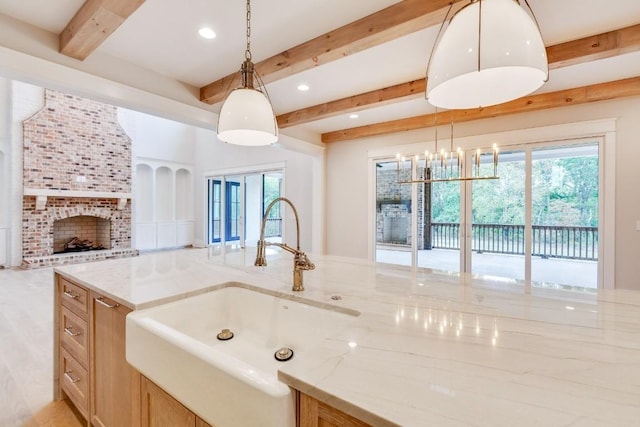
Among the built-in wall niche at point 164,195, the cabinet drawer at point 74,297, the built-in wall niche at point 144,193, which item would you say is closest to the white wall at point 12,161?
the built-in wall niche at point 144,193

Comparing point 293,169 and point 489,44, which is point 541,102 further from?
point 293,169

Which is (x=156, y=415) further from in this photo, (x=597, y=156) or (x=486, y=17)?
(x=597, y=156)

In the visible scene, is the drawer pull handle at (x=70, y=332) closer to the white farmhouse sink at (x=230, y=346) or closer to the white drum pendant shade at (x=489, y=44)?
the white farmhouse sink at (x=230, y=346)

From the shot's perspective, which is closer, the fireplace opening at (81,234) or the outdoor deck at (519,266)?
the outdoor deck at (519,266)

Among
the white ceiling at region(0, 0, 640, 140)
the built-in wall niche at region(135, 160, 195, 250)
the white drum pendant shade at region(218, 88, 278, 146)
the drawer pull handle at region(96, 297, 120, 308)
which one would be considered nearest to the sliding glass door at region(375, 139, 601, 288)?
the white ceiling at region(0, 0, 640, 140)

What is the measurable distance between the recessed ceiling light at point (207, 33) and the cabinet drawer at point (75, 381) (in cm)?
243

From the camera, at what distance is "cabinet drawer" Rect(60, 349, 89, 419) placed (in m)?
1.68

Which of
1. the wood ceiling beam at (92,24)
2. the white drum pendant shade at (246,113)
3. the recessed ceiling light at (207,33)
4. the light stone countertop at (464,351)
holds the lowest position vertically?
the light stone countertop at (464,351)

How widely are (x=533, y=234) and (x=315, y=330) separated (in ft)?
12.4

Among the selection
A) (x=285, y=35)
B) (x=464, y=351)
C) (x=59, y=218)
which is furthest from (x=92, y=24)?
(x=59, y=218)

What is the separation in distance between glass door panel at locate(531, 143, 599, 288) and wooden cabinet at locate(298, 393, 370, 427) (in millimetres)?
4135

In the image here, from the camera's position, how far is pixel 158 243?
318 inches

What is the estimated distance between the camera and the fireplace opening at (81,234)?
269 inches

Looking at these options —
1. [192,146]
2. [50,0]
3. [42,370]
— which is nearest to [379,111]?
[50,0]
